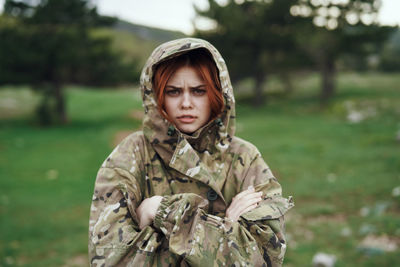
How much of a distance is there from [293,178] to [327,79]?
18263mm

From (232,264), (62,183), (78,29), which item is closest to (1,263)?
(62,183)

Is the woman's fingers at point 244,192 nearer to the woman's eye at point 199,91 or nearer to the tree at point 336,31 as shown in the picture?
the woman's eye at point 199,91

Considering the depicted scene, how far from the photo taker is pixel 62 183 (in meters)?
10.6

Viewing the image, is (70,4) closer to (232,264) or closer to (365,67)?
(232,264)

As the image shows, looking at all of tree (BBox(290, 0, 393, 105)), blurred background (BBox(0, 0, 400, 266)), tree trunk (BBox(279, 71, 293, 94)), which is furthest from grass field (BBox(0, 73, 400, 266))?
tree trunk (BBox(279, 71, 293, 94))

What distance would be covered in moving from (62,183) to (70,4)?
14.7 meters

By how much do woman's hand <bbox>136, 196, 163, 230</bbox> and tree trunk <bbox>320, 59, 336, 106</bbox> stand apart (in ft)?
79.9

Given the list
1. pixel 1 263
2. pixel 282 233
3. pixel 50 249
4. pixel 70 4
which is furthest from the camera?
pixel 70 4

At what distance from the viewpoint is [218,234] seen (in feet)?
6.30

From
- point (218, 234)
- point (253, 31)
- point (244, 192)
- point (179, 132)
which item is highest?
point (253, 31)

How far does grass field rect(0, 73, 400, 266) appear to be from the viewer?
619 cm

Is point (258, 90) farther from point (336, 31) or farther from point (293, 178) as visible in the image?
point (293, 178)

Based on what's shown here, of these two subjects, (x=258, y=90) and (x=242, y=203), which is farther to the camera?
(x=258, y=90)

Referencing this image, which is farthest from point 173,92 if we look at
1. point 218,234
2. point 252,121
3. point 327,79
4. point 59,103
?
point 327,79
